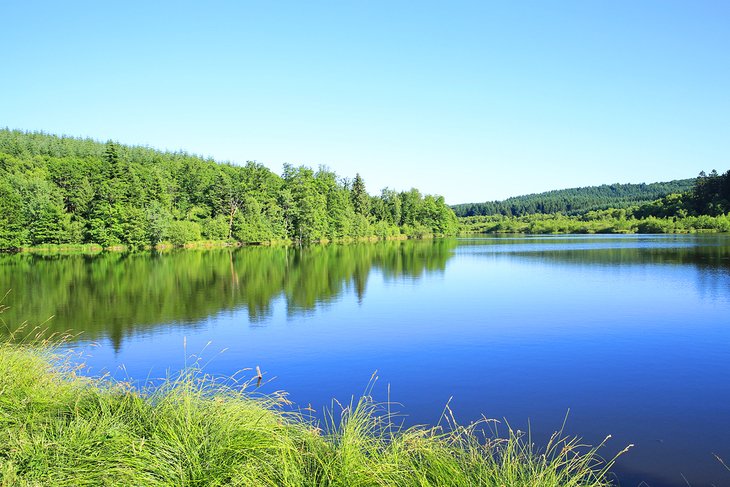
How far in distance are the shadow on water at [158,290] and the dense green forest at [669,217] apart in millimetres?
84362

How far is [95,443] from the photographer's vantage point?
495 cm

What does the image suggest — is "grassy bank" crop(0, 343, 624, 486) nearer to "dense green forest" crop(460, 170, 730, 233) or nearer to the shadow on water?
the shadow on water

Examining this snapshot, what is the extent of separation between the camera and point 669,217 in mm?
113625

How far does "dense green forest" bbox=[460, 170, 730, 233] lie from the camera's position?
102688 millimetres

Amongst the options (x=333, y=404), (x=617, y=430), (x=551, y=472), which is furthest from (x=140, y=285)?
(x=551, y=472)

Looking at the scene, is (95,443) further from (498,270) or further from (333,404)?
(498,270)

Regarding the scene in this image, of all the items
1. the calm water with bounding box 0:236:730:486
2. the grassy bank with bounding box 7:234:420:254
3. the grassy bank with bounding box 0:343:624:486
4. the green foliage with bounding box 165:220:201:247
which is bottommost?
the calm water with bounding box 0:236:730:486

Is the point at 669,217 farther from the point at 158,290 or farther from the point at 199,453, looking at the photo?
the point at 199,453

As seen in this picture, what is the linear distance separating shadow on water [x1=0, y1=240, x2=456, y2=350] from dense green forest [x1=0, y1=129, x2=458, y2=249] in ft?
66.1

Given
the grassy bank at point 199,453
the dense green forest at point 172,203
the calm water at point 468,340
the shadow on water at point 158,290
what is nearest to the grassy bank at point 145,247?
the dense green forest at point 172,203

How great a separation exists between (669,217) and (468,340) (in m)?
118

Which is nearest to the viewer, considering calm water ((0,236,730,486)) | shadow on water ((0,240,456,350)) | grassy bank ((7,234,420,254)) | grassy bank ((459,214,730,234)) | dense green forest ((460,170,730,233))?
calm water ((0,236,730,486))

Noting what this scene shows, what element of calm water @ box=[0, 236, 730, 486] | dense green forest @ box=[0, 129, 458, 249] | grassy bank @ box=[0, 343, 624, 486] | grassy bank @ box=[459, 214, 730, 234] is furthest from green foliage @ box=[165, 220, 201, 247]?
grassy bank @ box=[459, 214, 730, 234]

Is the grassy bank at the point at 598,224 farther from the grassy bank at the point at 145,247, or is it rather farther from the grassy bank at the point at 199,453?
the grassy bank at the point at 199,453
